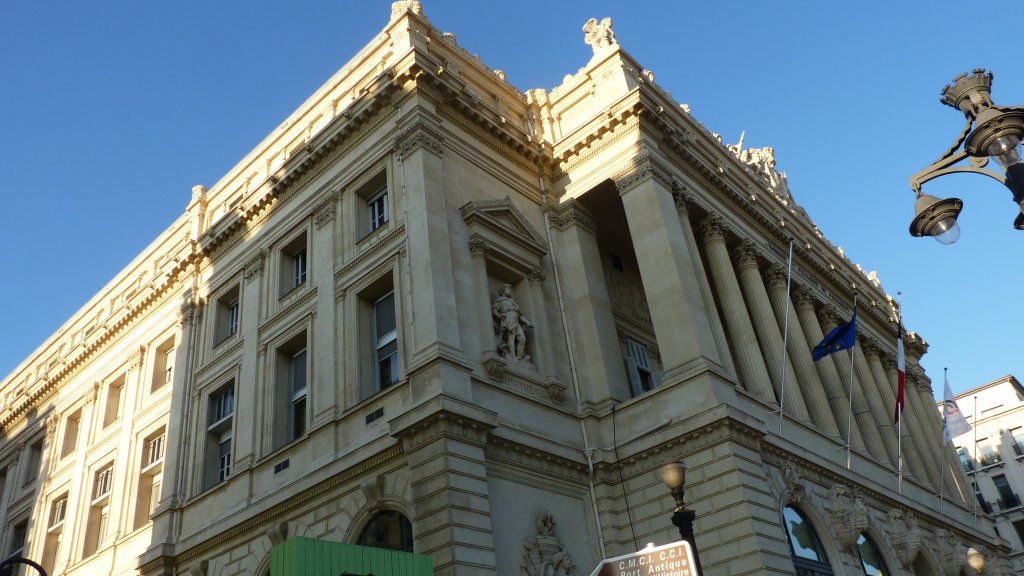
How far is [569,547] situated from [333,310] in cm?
917

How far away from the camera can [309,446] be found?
21891 millimetres

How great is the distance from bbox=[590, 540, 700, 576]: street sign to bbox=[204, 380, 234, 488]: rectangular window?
19664 mm

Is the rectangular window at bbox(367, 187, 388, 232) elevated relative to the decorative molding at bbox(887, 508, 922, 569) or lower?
elevated

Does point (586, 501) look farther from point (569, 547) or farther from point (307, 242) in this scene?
point (307, 242)

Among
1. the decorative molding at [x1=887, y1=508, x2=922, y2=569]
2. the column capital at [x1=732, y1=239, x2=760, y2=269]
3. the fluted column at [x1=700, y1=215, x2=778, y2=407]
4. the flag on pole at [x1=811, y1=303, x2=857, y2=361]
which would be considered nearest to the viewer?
the flag on pole at [x1=811, y1=303, x2=857, y2=361]

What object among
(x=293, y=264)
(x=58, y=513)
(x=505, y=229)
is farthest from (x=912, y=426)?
(x=58, y=513)

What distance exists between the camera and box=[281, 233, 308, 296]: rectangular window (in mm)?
26625

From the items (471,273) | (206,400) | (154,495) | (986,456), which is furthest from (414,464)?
(986,456)

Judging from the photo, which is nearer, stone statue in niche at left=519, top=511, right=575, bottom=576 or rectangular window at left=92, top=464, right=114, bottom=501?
stone statue in niche at left=519, top=511, right=575, bottom=576

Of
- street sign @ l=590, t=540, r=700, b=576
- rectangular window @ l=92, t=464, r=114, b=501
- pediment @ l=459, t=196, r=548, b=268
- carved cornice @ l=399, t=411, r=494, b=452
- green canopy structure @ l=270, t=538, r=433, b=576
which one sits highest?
pediment @ l=459, t=196, r=548, b=268

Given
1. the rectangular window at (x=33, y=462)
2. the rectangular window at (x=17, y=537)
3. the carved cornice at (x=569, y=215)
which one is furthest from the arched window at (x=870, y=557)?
the rectangular window at (x=33, y=462)

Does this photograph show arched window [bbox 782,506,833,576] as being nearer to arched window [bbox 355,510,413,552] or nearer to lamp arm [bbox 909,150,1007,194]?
arched window [bbox 355,510,413,552]

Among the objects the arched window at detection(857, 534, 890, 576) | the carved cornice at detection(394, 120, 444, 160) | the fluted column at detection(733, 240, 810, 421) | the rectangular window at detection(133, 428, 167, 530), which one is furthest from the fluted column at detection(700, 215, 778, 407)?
the rectangular window at detection(133, 428, 167, 530)

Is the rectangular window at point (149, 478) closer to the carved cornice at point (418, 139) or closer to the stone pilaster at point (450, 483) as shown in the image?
the stone pilaster at point (450, 483)
